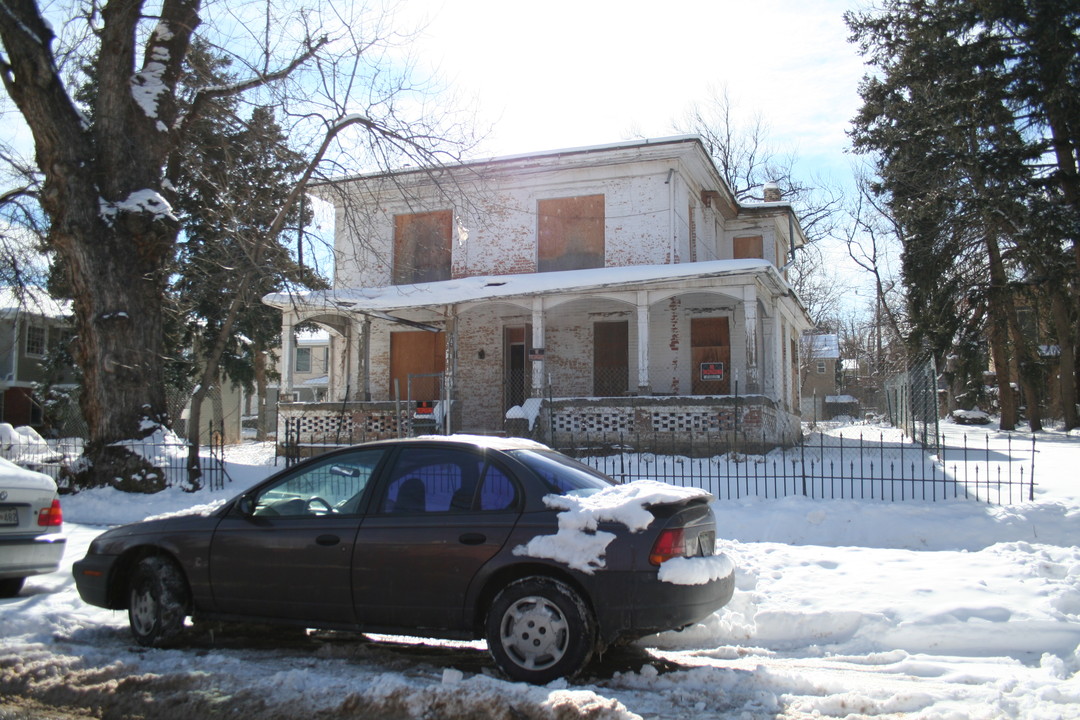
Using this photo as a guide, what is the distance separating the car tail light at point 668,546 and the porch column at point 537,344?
13.5 meters

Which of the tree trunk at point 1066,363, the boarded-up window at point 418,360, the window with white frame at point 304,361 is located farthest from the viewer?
the window with white frame at point 304,361

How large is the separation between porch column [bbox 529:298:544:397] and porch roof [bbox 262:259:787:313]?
1.01 ft

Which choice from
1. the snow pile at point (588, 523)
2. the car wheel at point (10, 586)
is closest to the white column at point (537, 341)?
the car wheel at point (10, 586)

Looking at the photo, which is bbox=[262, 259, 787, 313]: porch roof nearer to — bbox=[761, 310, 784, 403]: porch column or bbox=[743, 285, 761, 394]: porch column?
bbox=[743, 285, 761, 394]: porch column

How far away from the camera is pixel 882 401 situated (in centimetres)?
3856

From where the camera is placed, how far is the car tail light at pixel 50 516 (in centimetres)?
717

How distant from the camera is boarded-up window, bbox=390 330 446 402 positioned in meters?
22.7

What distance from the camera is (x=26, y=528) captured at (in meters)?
7.03

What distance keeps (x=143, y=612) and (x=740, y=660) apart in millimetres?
4096

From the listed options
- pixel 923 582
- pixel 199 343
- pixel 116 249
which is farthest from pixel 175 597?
pixel 199 343

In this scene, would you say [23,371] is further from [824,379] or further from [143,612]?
[824,379]

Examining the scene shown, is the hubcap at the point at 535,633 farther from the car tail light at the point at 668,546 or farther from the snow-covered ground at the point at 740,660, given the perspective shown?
the car tail light at the point at 668,546

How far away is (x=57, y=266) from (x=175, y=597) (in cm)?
1550

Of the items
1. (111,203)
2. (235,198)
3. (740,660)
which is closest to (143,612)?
(740,660)
